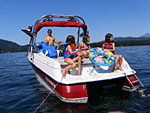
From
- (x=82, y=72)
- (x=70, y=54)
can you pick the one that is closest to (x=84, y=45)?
(x=70, y=54)

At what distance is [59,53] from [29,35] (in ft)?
5.19

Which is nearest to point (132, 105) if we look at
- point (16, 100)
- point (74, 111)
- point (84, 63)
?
point (74, 111)

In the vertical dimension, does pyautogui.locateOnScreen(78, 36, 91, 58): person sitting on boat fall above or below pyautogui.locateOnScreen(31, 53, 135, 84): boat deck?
above

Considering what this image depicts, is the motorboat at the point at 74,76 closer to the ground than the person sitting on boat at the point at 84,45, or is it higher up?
closer to the ground

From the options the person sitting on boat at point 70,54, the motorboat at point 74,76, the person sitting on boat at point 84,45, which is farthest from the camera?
the person sitting on boat at point 84,45

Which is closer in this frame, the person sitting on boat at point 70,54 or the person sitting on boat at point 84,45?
the person sitting on boat at point 70,54

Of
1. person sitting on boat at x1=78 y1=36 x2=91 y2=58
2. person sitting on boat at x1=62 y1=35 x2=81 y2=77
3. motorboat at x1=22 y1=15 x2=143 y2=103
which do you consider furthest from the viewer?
person sitting on boat at x1=78 y1=36 x2=91 y2=58

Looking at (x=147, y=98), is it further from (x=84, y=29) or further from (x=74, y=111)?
(x=84, y=29)

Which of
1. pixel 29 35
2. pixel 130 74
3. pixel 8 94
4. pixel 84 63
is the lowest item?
pixel 8 94

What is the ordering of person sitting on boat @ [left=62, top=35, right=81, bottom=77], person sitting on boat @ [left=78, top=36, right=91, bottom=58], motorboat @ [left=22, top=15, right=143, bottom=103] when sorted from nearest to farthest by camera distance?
motorboat @ [left=22, top=15, right=143, bottom=103] → person sitting on boat @ [left=62, top=35, right=81, bottom=77] → person sitting on boat @ [left=78, top=36, right=91, bottom=58]

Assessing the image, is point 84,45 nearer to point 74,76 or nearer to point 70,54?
point 70,54

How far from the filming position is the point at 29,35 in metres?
6.96

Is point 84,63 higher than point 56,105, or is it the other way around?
point 84,63

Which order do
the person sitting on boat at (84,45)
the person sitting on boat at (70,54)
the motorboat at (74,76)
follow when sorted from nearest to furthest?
the motorboat at (74,76) < the person sitting on boat at (70,54) < the person sitting on boat at (84,45)
